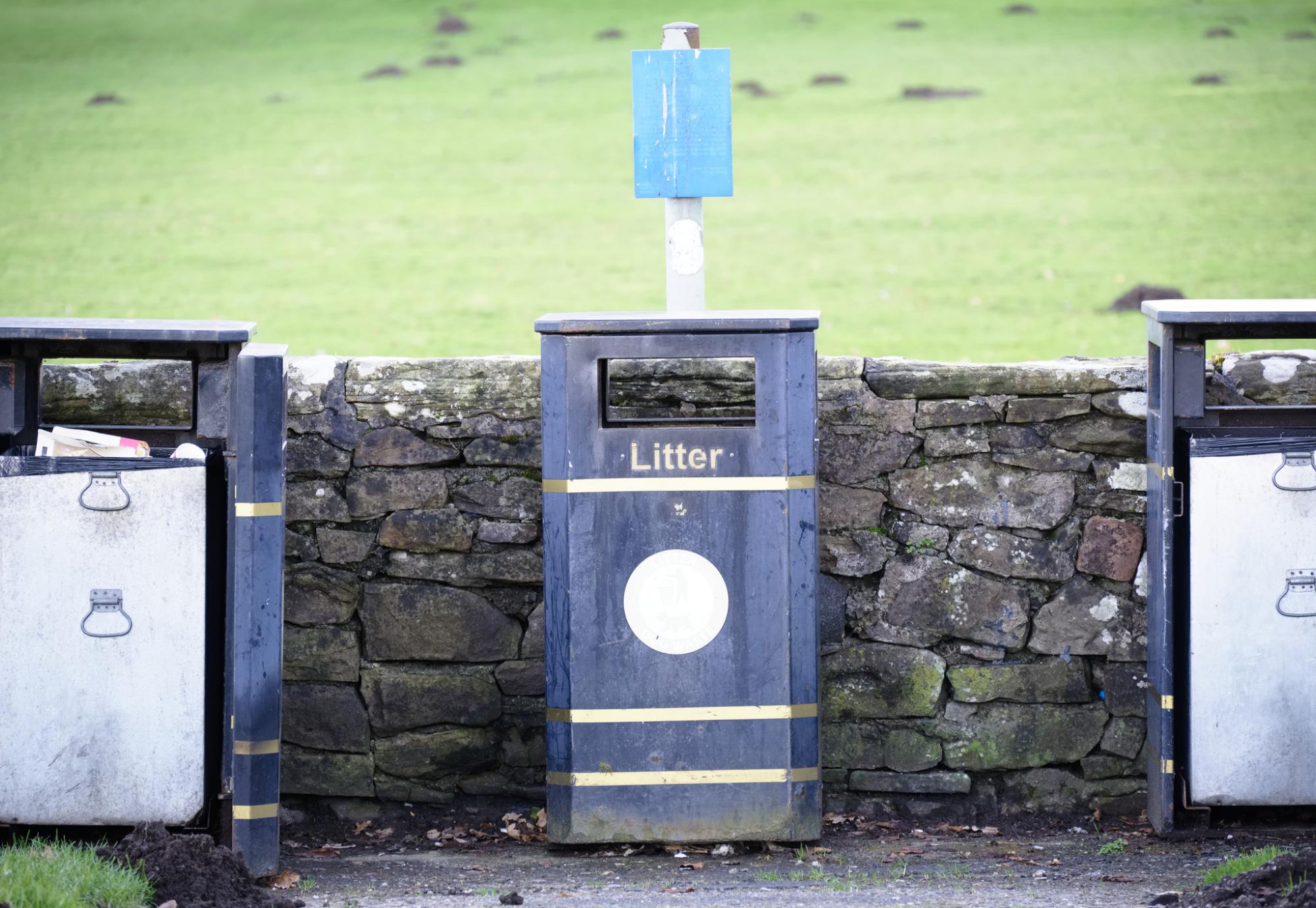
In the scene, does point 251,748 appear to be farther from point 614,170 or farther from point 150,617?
point 614,170

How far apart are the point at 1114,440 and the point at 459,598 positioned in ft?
7.06

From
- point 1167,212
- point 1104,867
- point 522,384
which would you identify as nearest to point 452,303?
point 1167,212

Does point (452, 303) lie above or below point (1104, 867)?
above

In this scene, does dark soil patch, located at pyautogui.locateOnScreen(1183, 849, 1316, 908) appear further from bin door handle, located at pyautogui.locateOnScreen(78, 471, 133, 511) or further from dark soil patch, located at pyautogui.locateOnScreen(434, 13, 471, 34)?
dark soil patch, located at pyautogui.locateOnScreen(434, 13, 471, 34)

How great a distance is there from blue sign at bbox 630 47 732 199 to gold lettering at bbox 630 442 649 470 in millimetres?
985

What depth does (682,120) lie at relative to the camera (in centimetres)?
444

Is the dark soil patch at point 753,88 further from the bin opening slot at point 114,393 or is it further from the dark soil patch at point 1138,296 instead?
the bin opening slot at point 114,393

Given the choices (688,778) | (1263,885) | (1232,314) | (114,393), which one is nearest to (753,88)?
(114,393)

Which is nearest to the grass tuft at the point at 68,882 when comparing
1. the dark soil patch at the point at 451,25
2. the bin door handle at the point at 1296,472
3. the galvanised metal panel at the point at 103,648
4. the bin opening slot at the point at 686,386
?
the galvanised metal panel at the point at 103,648

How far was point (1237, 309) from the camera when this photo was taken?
387 cm

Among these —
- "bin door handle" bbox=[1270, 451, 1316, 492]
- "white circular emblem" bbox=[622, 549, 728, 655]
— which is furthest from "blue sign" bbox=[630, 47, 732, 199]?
"bin door handle" bbox=[1270, 451, 1316, 492]

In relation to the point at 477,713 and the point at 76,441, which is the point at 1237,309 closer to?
the point at 477,713

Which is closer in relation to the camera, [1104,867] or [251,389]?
[251,389]

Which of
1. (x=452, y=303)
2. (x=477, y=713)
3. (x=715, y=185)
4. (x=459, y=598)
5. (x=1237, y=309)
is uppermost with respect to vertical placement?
(x=452, y=303)
